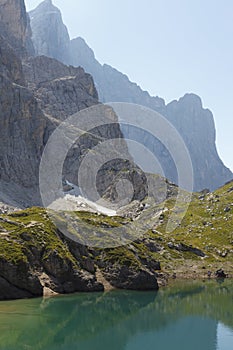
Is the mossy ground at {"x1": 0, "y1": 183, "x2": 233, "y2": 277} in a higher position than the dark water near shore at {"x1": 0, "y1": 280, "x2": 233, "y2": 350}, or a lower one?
higher

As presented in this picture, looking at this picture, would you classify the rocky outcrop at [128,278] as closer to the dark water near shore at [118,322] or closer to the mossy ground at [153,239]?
the mossy ground at [153,239]

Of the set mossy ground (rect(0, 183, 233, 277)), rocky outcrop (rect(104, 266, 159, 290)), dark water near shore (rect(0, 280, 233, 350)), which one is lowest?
dark water near shore (rect(0, 280, 233, 350))

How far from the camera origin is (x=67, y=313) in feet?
185

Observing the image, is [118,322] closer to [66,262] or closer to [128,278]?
[66,262]

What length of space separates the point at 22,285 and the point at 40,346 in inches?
973

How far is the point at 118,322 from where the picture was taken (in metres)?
54.9

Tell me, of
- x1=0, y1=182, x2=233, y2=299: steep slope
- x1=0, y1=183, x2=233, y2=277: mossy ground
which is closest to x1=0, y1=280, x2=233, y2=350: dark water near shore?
x1=0, y1=182, x2=233, y2=299: steep slope

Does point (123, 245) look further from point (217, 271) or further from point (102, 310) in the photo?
point (217, 271)

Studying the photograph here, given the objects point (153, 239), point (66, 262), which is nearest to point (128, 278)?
point (66, 262)

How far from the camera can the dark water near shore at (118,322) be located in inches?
1708

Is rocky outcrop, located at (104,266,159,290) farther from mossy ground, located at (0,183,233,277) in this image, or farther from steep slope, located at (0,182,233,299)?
mossy ground, located at (0,183,233,277)

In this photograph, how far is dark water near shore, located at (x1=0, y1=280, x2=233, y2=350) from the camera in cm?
4338

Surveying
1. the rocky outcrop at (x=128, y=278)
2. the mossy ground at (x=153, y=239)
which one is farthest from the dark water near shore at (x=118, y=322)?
the mossy ground at (x=153, y=239)

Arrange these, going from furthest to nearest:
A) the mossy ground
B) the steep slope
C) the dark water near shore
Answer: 1. the mossy ground
2. the steep slope
3. the dark water near shore
